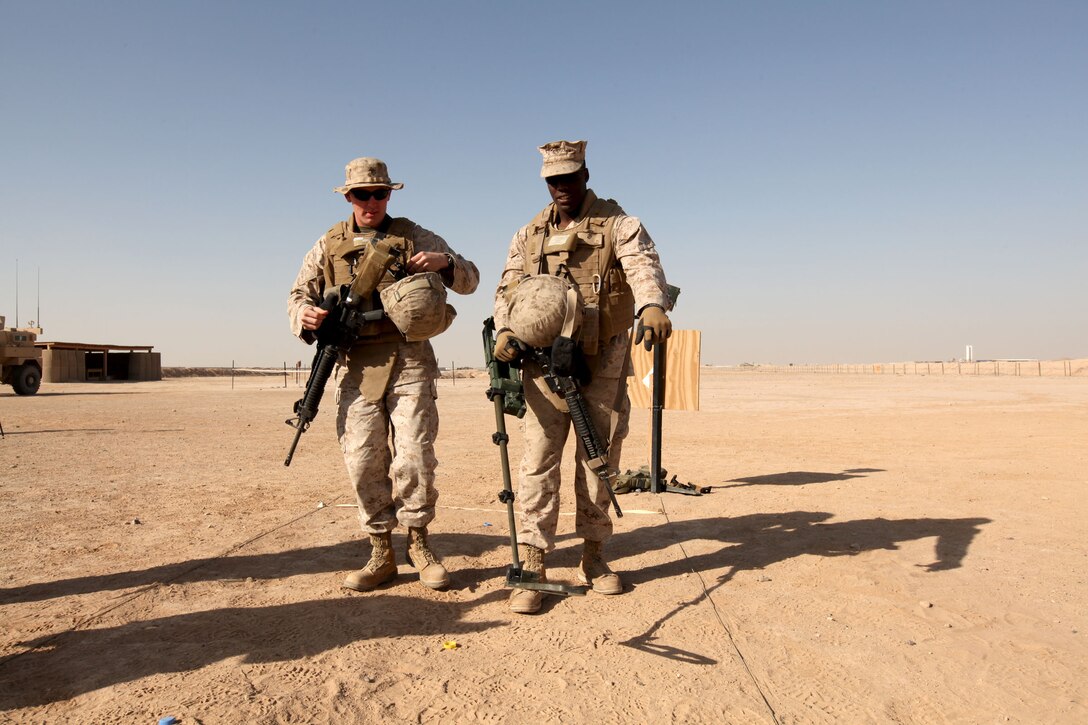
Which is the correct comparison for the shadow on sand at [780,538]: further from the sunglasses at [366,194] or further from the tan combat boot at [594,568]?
the sunglasses at [366,194]

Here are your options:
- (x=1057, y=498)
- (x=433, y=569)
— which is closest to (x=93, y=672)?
(x=433, y=569)

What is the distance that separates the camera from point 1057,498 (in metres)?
6.12

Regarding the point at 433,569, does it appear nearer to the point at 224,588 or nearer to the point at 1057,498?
the point at 224,588

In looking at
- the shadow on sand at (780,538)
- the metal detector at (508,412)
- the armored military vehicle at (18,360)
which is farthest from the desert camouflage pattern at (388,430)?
the armored military vehicle at (18,360)

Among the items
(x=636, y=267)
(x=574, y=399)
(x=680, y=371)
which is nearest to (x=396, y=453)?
(x=574, y=399)

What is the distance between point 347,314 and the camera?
4.04 metres

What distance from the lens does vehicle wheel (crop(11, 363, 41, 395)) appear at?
75.6 ft

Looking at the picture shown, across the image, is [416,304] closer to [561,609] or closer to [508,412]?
[508,412]

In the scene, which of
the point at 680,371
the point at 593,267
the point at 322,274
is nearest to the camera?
the point at 593,267

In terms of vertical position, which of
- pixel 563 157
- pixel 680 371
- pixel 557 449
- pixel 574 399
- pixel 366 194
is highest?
pixel 563 157

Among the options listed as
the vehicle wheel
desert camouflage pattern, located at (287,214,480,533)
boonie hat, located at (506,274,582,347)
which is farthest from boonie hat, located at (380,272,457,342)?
the vehicle wheel

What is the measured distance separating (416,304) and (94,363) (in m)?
41.0

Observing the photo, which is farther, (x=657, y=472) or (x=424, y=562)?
(x=657, y=472)

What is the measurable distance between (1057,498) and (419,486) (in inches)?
220
